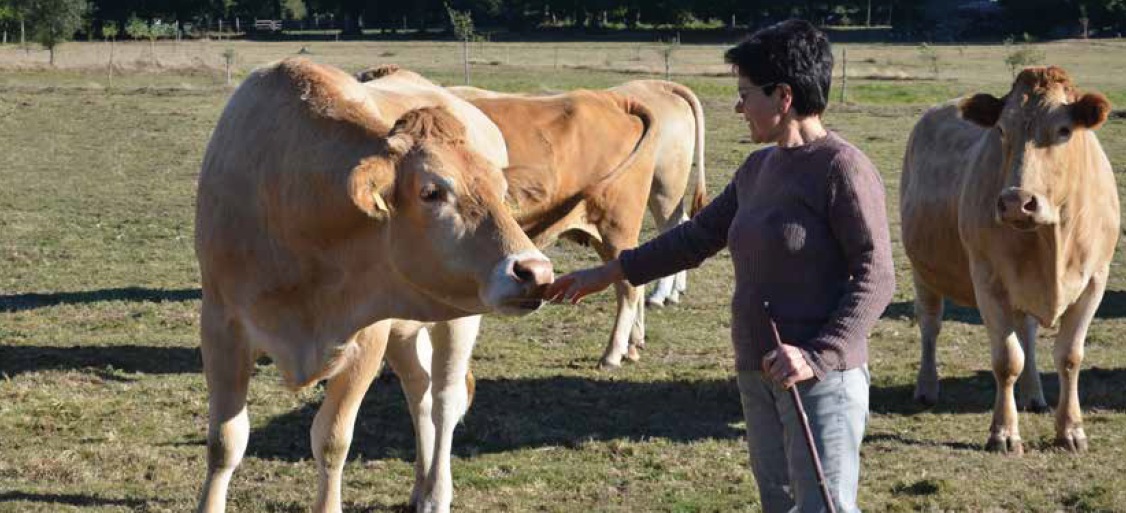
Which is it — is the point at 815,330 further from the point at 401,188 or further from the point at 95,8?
the point at 95,8

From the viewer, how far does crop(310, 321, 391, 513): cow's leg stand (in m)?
5.82

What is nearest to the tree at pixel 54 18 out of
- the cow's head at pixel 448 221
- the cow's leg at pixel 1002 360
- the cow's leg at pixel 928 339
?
the cow's leg at pixel 928 339

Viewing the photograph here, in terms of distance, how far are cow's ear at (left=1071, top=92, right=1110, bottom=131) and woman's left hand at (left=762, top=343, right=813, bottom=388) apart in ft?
13.3

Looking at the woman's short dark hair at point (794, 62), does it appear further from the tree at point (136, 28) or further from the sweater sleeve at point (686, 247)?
the tree at point (136, 28)

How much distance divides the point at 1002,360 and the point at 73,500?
496cm

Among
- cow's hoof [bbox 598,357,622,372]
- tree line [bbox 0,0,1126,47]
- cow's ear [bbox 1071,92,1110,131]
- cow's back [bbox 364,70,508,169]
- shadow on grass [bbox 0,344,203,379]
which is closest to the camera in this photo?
cow's back [bbox 364,70,508,169]

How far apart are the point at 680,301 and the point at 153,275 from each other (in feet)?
15.8

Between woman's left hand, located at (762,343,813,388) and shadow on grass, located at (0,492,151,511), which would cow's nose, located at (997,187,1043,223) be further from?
shadow on grass, located at (0,492,151,511)

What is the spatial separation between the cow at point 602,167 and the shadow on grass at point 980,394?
1958 mm

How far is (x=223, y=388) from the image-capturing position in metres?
5.72

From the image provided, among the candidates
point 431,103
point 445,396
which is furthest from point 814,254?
point 431,103

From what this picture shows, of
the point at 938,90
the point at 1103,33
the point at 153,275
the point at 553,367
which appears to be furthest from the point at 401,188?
the point at 1103,33

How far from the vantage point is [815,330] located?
13.5 feet

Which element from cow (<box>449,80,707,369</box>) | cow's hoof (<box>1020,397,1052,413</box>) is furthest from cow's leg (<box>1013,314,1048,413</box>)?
cow (<box>449,80,707,369</box>)
